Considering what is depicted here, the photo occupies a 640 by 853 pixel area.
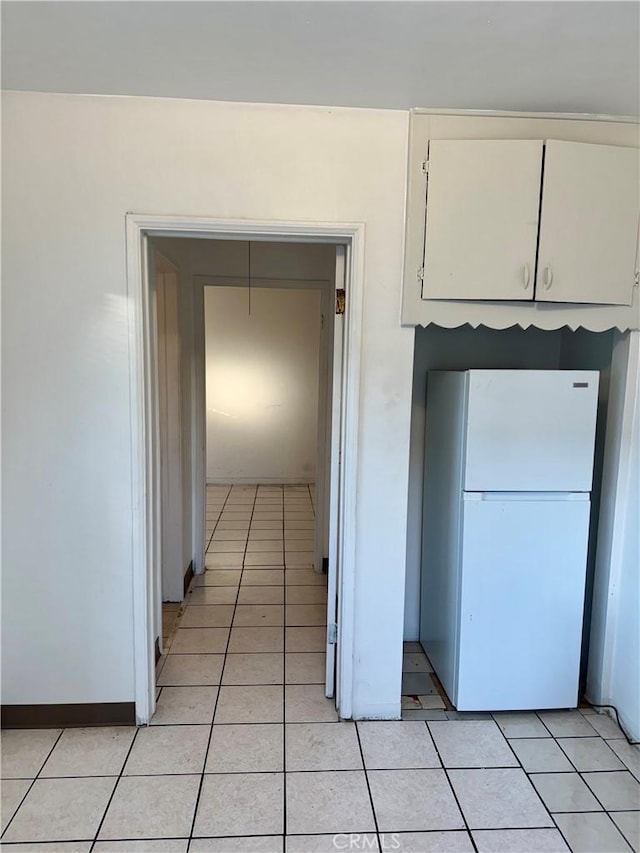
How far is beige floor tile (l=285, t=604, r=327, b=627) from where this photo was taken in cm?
285

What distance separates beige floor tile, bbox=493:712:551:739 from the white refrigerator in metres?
0.06

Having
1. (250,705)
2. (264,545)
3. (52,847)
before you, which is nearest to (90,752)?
(52,847)

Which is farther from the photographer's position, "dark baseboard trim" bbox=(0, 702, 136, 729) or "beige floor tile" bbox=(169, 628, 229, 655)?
"beige floor tile" bbox=(169, 628, 229, 655)

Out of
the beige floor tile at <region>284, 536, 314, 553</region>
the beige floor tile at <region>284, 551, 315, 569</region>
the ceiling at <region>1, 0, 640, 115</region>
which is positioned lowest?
the beige floor tile at <region>284, 551, 315, 569</region>

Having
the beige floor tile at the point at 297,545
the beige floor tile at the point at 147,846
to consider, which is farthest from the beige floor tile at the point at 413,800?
the beige floor tile at the point at 297,545

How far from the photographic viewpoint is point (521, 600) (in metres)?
2.02

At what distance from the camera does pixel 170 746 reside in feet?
6.13

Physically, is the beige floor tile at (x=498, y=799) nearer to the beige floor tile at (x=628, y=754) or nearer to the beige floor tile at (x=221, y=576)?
the beige floor tile at (x=628, y=754)

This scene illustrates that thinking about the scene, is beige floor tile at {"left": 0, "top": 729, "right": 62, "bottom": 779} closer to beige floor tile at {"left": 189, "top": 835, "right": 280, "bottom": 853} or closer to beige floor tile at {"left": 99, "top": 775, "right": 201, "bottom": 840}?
beige floor tile at {"left": 99, "top": 775, "right": 201, "bottom": 840}

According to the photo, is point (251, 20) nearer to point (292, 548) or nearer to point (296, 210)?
point (296, 210)

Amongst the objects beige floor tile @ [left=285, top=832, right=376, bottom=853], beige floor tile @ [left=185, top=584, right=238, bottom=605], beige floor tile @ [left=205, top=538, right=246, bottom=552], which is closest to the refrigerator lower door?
beige floor tile @ [left=285, top=832, right=376, bottom=853]

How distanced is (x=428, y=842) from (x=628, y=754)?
35.6 inches

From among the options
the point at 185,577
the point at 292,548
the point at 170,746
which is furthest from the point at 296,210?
the point at 292,548

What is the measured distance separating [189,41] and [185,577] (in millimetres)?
2739
